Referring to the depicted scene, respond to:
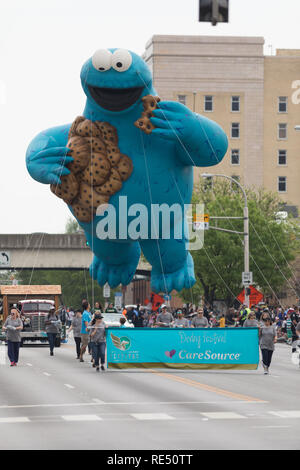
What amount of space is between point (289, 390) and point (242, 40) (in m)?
69.9

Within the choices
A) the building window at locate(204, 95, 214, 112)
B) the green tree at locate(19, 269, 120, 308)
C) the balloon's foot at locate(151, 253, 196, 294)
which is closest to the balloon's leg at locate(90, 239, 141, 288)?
the balloon's foot at locate(151, 253, 196, 294)

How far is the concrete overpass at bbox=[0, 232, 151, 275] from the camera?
57688mm

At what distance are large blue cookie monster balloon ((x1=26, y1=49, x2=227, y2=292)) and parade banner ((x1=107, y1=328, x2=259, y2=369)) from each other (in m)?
4.37

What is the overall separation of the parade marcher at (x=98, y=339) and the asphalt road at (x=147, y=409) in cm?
37

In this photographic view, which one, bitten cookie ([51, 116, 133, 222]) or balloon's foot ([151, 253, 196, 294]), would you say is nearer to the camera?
bitten cookie ([51, 116, 133, 222])

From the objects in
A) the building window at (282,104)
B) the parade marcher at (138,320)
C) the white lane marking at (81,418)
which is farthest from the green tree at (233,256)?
the building window at (282,104)

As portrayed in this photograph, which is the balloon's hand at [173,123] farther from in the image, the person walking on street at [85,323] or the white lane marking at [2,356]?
the white lane marking at [2,356]

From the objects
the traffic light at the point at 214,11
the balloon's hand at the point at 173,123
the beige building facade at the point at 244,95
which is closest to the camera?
the traffic light at the point at 214,11

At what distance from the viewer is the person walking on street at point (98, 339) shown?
72.6ft

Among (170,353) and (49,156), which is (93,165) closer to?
(49,156)

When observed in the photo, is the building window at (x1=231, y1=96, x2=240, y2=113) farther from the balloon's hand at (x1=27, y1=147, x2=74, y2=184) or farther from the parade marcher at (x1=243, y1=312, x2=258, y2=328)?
the balloon's hand at (x1=27, y1=147, x2=74, y2=184)

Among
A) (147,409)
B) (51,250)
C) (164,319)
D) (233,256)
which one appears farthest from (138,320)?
(147,409)

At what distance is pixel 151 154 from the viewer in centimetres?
1716
